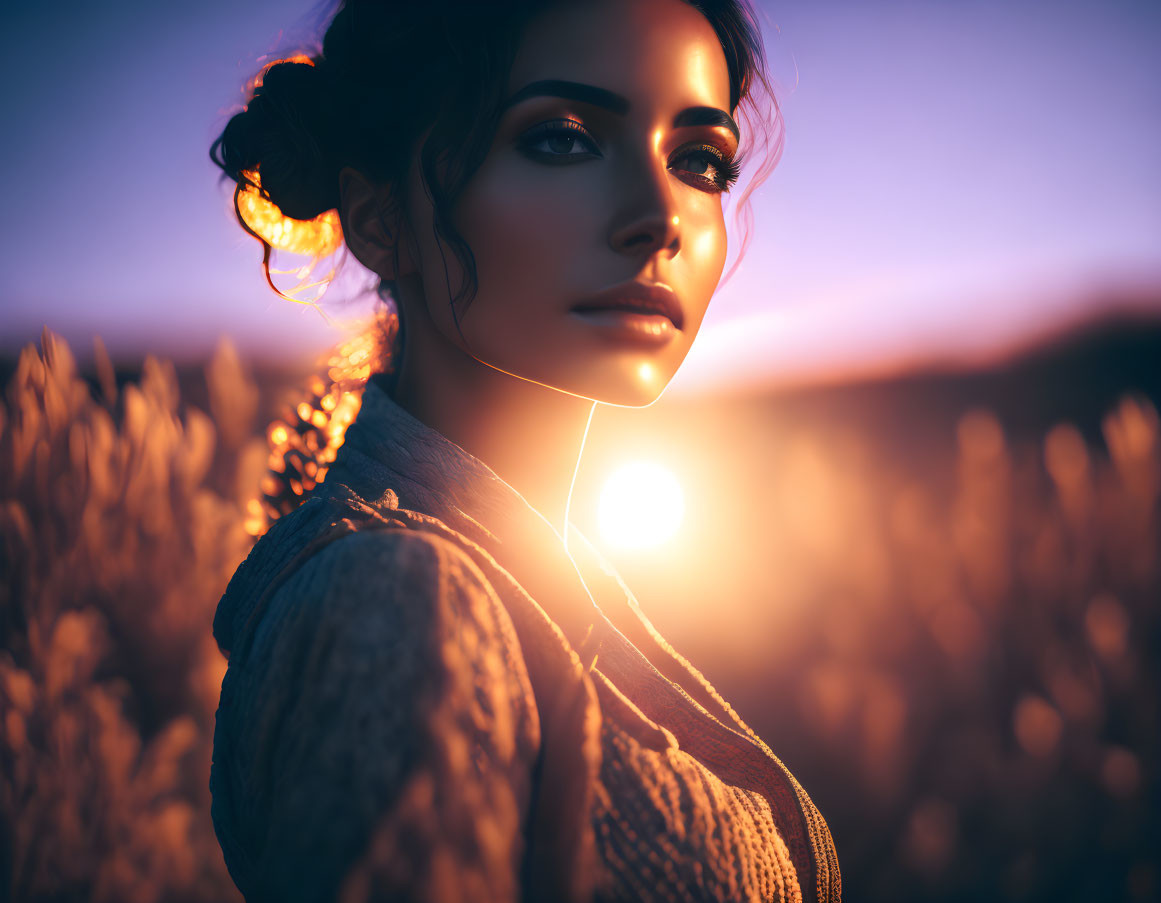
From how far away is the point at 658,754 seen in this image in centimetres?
88

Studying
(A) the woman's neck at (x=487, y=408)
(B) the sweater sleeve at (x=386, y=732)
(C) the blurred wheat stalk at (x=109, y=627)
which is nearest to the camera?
(B) the sweater sleeve at (x=386, y=732)

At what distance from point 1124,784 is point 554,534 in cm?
259

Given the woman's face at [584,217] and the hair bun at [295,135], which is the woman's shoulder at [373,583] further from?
the hair bun at [295,135]

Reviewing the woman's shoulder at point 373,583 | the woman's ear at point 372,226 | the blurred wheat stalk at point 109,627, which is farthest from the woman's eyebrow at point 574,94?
the blurred wheat stalk at point 109,627

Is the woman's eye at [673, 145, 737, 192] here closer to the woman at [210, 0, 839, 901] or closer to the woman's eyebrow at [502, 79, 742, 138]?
the woman at [210, 0, 839, 901]

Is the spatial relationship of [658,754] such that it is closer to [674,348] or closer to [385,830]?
[385,830]

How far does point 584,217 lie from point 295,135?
1.80 feet

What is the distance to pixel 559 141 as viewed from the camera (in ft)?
3.36

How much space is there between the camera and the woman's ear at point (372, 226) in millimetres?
1124

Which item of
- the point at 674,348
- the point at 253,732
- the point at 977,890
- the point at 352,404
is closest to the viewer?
the point at 253,732

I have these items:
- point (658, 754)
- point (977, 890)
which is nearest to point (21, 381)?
point (658, 754)

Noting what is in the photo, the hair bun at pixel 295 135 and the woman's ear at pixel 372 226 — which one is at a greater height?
the hair bun at pixel 295 135

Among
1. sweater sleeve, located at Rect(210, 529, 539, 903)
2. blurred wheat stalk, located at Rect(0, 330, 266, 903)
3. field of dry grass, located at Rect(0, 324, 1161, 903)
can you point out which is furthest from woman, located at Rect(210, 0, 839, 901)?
blurred wheat stalk, located at Rect(0, 330, 266, 903)

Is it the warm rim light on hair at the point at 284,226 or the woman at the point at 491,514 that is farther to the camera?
the warm rim light on hair at the point at 284,226
